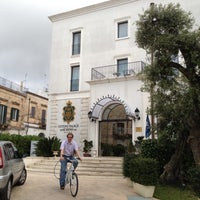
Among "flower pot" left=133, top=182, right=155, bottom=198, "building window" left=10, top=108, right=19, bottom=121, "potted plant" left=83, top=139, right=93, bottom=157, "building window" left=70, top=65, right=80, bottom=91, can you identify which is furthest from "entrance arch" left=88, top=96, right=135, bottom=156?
"building window" left=10, top=108, right=19, bottom=121

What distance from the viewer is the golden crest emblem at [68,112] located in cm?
2072

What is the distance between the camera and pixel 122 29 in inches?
844

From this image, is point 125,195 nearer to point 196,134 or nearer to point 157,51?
point 196,134

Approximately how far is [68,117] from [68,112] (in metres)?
0.39

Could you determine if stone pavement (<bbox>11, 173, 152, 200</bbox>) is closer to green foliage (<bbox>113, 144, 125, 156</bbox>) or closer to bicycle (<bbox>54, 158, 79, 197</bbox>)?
bicycle (<bbox>54, 158, 79, 197</bbox>)

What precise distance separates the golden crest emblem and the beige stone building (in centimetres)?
1181

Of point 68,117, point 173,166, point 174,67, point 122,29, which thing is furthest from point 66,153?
point 122,29

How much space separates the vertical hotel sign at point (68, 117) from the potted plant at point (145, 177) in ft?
38.6

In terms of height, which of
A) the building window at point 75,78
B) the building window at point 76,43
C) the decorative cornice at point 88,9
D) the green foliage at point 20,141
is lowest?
the green foliage at point 20,141

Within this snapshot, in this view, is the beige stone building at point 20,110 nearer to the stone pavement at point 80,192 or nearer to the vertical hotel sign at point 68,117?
the vertical hotel sign at point 68,117

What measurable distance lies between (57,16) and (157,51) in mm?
15662

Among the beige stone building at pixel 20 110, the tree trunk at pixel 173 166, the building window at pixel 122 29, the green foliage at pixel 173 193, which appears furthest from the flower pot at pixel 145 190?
the beige stone building at pixel 20 110

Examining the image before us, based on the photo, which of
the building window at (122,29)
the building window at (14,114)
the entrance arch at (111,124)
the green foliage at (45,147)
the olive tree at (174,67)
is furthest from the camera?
the building window at (14,114)

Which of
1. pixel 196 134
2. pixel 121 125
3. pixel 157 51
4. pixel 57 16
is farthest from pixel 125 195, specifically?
pixel 57 16
